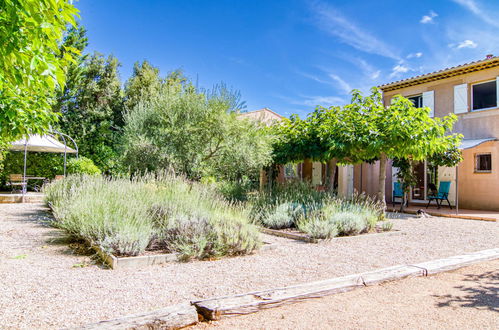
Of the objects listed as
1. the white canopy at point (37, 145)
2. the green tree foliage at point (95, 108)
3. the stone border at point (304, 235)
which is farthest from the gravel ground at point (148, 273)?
the green tree foliage at point (95, 108)

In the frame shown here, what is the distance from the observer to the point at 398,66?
17641mm

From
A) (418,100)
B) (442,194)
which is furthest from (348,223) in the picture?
(418,100)

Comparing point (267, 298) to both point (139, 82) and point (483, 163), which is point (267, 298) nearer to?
point (483, 163)

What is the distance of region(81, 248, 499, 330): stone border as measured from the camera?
2756 millimetres

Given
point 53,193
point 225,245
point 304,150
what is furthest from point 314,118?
point 53,193

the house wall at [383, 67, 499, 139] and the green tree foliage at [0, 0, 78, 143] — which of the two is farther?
the house wall at [383, 67, 499, 139]

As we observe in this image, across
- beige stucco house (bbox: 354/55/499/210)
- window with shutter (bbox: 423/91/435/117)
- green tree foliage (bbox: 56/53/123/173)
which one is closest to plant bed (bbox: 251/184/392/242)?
beige stucco house (bbox: 354/55/499/210)

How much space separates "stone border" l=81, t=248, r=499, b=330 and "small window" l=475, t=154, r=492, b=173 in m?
10.6

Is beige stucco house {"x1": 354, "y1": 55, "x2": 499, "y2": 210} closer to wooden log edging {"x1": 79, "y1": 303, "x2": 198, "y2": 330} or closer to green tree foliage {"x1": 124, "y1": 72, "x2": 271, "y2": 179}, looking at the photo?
green tree foliage {"x1": 124, "y1": 72, "x2": 271, "y2": 179}

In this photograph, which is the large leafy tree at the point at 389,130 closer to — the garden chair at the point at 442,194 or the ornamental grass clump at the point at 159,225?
the garden chair at the point at 442,194

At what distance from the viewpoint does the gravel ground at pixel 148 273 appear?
3.12 m

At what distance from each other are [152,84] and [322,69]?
459 inches

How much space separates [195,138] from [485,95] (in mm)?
11296

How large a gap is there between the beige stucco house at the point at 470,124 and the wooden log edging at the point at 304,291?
28.3 ft
